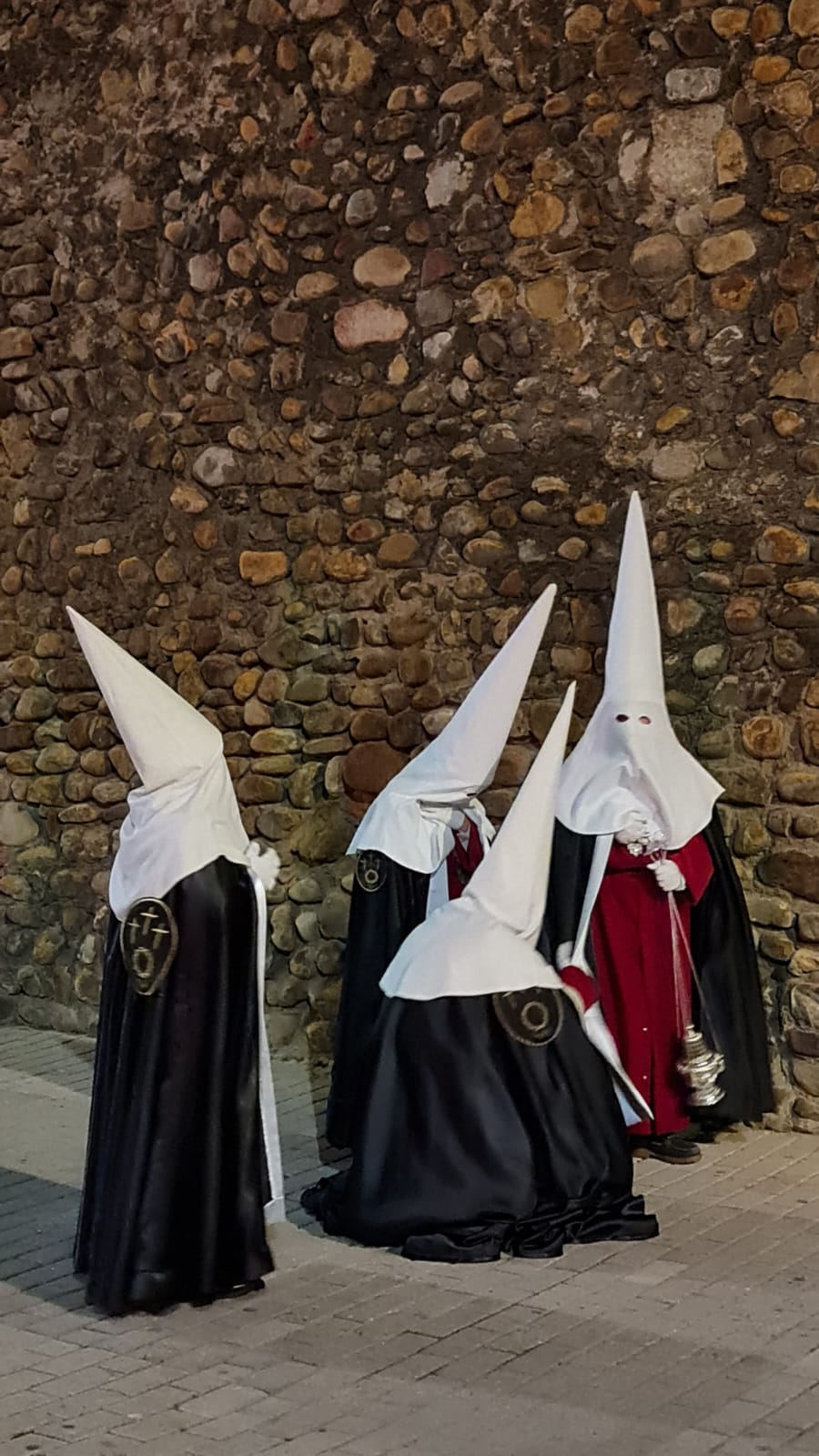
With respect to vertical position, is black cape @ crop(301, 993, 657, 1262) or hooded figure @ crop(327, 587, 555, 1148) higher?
hooded figure @ crop(327, 587, 555, 1148)

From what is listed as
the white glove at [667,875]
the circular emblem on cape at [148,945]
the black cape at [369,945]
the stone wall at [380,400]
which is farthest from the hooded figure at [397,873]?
the circular emblem on cape at [148,945]

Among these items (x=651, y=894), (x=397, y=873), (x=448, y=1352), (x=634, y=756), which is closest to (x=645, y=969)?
(x=651, y=894)

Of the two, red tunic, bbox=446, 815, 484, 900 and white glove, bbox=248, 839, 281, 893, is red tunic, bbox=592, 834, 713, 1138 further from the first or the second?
white glove, bbox=248, 839, 281, 893

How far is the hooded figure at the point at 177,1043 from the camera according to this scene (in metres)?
4.04

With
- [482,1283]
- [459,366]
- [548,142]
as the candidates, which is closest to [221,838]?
[482,1283]

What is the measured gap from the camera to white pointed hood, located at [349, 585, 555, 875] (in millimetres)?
4984

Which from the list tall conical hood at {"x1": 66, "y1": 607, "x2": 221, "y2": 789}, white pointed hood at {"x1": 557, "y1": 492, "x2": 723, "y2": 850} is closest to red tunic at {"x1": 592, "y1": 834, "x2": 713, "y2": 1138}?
white pointed hood at {"x1": 557, "y1": 492, "x2": 723, "y2": 850}

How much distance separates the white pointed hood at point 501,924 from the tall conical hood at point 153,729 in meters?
0.83

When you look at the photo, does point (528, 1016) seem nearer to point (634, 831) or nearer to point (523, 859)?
point (523, 859)

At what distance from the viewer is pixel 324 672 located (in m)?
6.77

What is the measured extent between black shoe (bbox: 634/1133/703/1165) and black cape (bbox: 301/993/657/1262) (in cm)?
80

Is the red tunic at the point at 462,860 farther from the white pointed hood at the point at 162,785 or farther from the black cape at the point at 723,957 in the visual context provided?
the white pointed hood at the point at 162,785

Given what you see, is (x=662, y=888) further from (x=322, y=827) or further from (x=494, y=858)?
(x=322, y=827)

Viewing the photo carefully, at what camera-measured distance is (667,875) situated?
5352 millimetres
